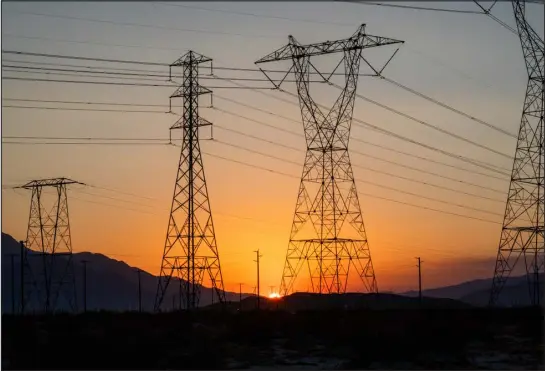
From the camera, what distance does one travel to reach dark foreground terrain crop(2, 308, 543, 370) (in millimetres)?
31266

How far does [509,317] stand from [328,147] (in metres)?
20.8

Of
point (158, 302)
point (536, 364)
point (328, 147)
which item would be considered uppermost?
point (328, 147)

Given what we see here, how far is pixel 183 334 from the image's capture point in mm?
35875

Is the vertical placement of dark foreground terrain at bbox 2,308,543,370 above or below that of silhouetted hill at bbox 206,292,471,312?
below

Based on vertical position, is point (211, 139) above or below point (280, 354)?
above

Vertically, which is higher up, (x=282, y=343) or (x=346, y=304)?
(x=346, y=304)

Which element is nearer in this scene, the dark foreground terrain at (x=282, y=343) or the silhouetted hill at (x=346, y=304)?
the dark foreground terrain at (x=282, y=343)

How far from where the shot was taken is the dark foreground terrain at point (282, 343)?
103 ft

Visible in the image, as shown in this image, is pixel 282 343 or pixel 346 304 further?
pixel 346 304

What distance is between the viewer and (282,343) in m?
36.0

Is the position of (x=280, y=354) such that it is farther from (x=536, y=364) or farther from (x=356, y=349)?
(x=536, y=364)

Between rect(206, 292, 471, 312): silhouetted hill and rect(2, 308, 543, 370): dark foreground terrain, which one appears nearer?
rect(2, 308, 543, 370): dark foreground terrain

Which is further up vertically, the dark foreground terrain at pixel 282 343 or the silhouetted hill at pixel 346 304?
the silhouetted hill at pixel 346 304

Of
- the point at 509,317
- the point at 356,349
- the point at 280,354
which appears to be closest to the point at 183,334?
the point at 280,354
